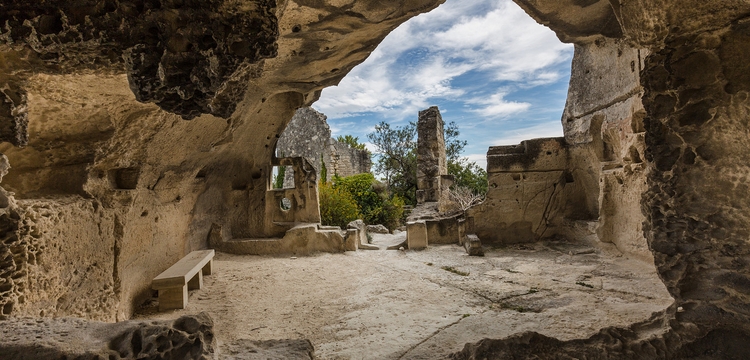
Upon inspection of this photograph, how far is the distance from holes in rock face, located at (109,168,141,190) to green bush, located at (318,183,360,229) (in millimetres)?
5659

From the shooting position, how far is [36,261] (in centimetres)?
269

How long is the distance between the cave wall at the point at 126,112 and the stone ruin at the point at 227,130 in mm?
13

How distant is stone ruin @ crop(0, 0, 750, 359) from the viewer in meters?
1.82

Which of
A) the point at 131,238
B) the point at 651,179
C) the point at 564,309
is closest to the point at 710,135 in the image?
the point at 651,179

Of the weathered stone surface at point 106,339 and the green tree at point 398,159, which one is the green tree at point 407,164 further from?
the weathered stone surface at point 106,339

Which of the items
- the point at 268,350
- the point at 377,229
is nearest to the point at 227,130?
the point at 268,350

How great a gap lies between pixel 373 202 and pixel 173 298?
26.7ft

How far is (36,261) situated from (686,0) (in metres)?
4.72

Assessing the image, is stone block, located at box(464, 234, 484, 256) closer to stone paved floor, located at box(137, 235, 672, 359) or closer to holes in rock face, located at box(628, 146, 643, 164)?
stone paved floor, located at box(137, 235, 672, 359)

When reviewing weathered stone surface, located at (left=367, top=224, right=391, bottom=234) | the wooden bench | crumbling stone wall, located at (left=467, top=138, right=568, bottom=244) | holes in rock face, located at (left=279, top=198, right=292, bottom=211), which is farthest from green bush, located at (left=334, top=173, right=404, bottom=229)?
the wooden bench

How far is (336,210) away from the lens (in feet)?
32.2

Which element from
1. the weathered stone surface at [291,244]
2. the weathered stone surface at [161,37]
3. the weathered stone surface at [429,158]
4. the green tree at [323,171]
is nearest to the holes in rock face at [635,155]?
the weathered stone surface at [291,244]

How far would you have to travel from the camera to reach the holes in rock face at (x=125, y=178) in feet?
13.6

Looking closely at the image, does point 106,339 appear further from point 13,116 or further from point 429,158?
point 429,158
